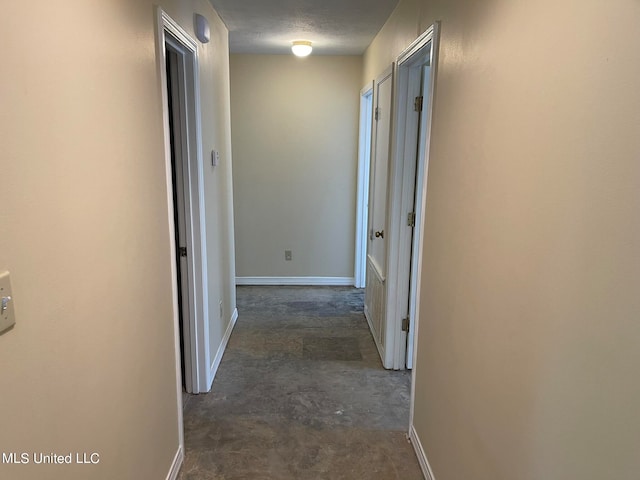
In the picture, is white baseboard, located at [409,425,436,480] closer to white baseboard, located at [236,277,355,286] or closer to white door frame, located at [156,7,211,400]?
white door frame, located at [156,7,211,400]

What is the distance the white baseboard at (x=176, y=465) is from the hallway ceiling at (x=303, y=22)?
2587 millimetres

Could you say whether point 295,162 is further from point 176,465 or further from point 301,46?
point 176,465

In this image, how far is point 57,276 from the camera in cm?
106

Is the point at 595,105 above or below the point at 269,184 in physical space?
above

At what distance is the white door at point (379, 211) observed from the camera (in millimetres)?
3121

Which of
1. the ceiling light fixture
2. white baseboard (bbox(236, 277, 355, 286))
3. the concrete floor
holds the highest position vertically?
the ceiling light fixture

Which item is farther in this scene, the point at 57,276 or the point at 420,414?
the point at 420,414

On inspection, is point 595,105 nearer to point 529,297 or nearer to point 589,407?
point 529,297

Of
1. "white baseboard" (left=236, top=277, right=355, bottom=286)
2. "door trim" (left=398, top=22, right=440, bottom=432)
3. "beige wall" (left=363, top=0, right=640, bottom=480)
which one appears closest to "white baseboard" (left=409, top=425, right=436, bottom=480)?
"door trim" (left=398, top=22, right=440, bottom=432)

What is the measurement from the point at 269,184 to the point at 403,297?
7.66 feet

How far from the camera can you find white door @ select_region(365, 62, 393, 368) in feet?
10.2

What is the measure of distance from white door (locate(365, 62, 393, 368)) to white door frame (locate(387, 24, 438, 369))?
0.46ft

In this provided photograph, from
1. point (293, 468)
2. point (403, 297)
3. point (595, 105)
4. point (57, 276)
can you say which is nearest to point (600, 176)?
point (595, 105)

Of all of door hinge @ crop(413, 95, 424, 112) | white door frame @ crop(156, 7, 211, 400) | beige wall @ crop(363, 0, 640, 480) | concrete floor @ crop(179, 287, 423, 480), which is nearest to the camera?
beige wall @ crop(363, 0, 640, 480)
